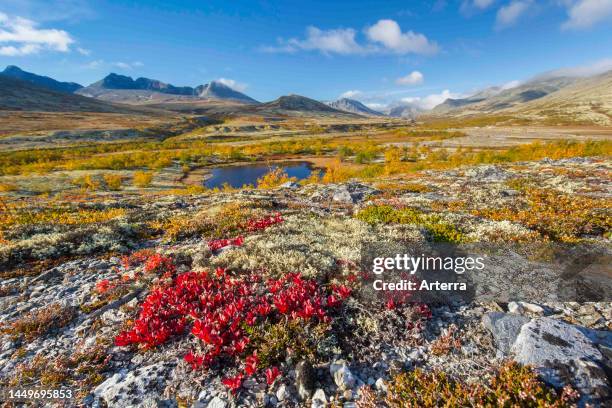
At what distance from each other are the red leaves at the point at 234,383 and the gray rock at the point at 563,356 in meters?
5.10

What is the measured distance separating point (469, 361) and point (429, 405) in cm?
151

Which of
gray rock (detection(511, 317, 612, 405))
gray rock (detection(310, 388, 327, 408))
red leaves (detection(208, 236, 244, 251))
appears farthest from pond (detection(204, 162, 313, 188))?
gray rock (detection(511, 317, 612, 405))

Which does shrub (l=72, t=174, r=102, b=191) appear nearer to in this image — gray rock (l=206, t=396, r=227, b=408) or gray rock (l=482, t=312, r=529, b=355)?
gray rock (l=206, t=396, r=227, b=408)

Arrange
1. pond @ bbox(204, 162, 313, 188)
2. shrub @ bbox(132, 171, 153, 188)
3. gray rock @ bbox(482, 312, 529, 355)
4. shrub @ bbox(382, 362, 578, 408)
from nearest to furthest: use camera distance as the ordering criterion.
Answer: shrub @ bbox(382, 362, 578, 408) < gray rock @ bbox(482, 312, 529, 355) < shrub @ bbox(132, 171, 153, 188) < pond @ bbox(204, 162, 313, 188)

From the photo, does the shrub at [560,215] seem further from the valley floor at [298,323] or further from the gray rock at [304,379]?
the gray rock at [304,379]

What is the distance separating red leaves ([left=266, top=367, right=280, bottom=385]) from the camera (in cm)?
557

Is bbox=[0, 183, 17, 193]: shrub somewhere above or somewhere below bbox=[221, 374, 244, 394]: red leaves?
below

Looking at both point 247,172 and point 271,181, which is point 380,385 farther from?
point 247,172

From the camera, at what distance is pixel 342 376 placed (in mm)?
5648

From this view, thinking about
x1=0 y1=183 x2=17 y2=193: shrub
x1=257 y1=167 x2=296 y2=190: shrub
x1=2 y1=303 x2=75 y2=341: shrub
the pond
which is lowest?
the pond

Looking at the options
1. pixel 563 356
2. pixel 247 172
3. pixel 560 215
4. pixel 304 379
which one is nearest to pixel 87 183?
pixel 247 172

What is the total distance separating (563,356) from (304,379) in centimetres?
454

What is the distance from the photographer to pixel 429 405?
489 centimetres

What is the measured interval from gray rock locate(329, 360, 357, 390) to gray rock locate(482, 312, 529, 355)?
307cm
